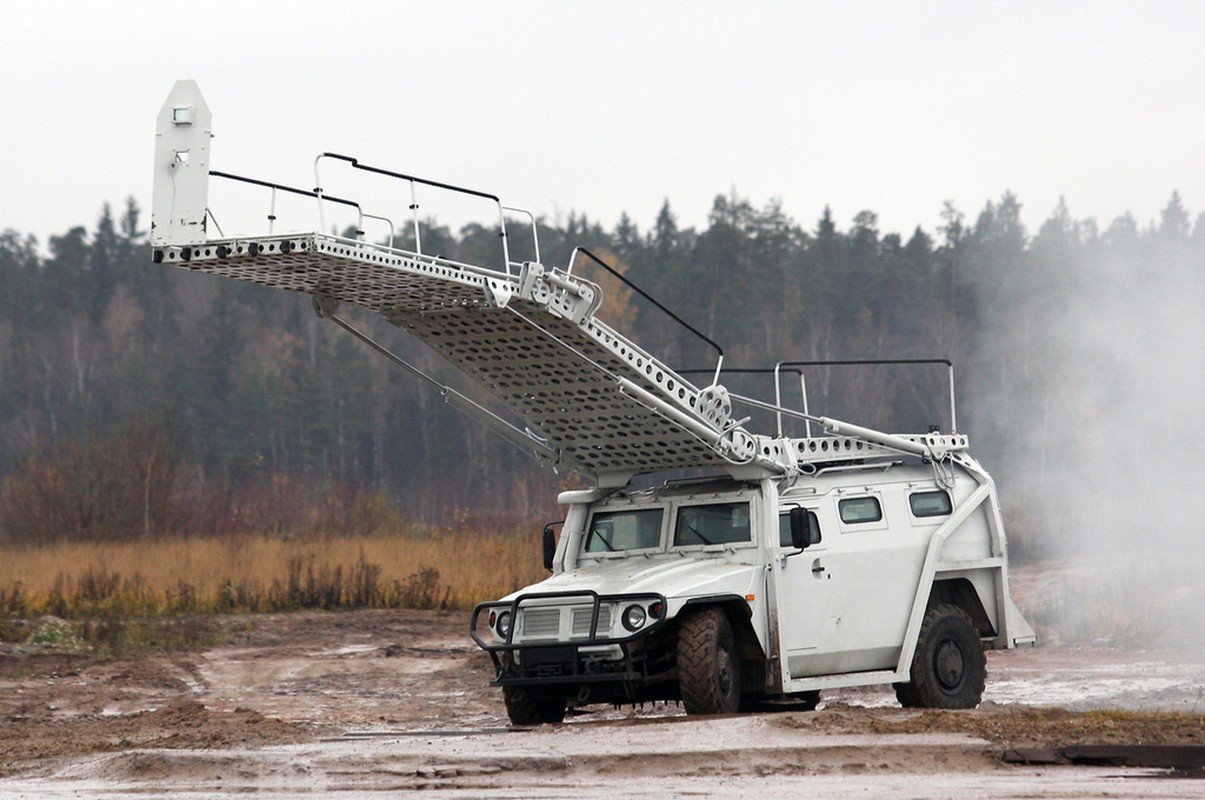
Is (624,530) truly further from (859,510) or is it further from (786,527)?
(859,510)

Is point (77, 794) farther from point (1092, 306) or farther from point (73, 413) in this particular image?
point (73, 413)

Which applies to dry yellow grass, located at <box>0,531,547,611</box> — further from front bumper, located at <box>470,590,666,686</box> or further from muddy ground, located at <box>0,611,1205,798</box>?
front bumper, located at <box>470,590,666,686</box>

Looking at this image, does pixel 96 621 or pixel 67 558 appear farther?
pixel 67 558

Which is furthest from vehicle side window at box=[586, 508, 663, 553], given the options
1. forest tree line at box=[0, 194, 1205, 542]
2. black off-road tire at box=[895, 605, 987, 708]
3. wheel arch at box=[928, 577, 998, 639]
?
forest tree line at box=[0, 194, 1205, 542]

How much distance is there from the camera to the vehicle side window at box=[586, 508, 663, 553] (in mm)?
15695

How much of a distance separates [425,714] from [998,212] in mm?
70352

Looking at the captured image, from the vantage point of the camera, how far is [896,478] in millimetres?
16203

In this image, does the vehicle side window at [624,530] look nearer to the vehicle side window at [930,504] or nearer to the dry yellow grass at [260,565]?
the vehicle side window at [930,504]

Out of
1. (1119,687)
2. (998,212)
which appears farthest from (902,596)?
(998,212)

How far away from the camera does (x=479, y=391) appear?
6388 centimetres

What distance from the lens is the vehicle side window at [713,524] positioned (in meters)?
15.2

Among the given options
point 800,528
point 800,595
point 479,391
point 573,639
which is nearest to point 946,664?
point 800,595

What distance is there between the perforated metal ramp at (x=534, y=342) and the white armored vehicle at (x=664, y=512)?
0.02m

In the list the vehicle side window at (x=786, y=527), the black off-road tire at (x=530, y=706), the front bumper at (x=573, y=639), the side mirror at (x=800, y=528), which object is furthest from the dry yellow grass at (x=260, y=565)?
the front bumper at (x=573, y=639)
